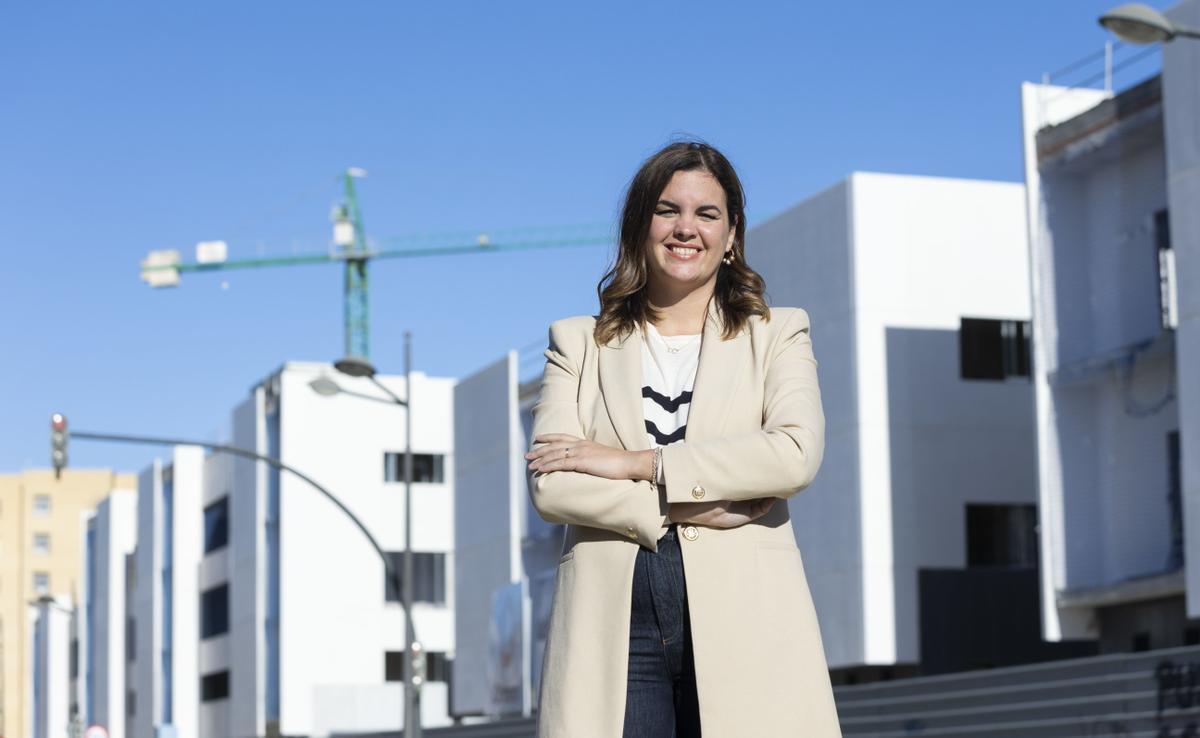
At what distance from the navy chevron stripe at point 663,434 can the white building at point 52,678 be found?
8649cm

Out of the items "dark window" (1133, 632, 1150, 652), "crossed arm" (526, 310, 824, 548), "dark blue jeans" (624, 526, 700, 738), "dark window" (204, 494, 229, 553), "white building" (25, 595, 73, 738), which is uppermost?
"dark window" (204, 494, 229, 553)

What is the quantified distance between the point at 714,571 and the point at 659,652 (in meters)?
0.20

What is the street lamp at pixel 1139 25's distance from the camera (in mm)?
14109

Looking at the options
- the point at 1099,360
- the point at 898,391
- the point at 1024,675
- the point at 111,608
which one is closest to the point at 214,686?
the point at 111,608

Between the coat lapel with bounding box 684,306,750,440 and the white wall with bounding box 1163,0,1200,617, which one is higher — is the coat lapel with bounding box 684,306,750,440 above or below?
below

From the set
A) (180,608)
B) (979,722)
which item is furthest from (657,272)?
(180,608)

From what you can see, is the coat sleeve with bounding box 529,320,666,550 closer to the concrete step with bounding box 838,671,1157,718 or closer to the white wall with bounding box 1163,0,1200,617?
the concrete step with bounding box 838,671,1157,718

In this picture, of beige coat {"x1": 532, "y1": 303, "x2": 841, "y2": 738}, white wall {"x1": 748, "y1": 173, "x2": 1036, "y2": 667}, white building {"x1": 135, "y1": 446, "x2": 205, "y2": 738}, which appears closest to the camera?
beige coat {"x1": 532, "y1": 303, "x2": 841, "y2": 738}

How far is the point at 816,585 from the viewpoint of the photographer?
2989 cm

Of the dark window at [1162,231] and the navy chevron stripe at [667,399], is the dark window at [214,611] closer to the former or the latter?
the dark window at [1162,231]

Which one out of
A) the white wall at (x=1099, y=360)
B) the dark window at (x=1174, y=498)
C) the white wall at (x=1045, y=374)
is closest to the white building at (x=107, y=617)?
the white wall at (x=1045, y=374)

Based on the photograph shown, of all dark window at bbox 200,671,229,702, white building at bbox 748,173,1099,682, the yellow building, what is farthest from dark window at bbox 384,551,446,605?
the yellow building

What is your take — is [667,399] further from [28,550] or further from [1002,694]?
[28,550]

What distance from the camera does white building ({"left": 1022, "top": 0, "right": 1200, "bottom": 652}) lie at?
2458 cm
